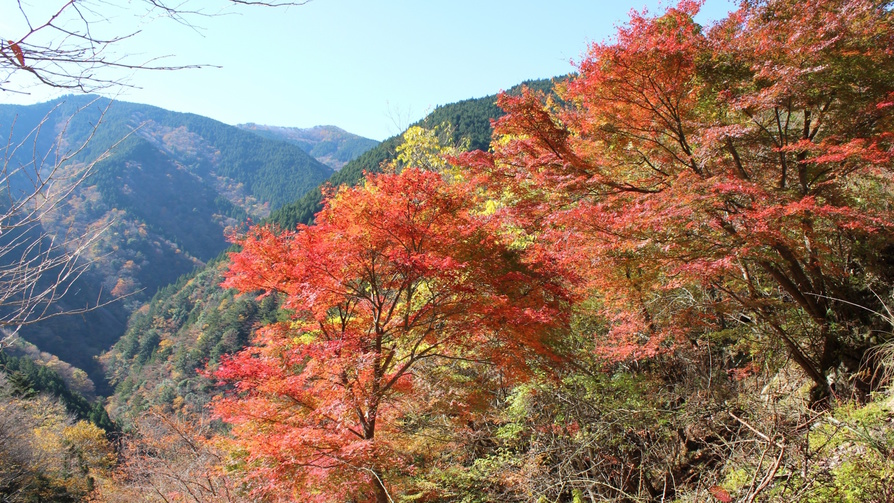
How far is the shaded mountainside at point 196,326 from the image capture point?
135ft

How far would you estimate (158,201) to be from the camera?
105 meters

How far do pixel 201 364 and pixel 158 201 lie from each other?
75094mm

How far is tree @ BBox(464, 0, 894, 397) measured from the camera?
4.96 meters

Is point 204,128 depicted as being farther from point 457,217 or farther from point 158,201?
point 457,217

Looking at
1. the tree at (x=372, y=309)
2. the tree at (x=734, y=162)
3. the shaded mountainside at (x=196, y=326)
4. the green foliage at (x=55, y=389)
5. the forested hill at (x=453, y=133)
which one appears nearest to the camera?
the tree at (x=734, y=162)

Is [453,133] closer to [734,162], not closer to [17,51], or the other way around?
[734,162]

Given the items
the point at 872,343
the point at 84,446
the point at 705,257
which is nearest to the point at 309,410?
the point at 705,257

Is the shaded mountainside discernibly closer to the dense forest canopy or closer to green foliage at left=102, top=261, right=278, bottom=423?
green foliage at left=102, top=261, right=278, bottom=423

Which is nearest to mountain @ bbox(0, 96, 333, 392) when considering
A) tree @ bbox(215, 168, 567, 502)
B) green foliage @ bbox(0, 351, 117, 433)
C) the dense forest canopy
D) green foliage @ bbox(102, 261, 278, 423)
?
green foliage @ bbox(102, 261, 278, 423)

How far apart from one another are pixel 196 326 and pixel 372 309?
2115 inches

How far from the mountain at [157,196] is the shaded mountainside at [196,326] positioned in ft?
17.4

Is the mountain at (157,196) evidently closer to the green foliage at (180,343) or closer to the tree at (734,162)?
the green foliage at (180,343)

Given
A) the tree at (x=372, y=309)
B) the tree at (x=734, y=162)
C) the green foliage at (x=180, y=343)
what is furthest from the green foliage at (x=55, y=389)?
the tree at (x=734, y=162)

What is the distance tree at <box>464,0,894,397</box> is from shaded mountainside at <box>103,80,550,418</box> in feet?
89.4
